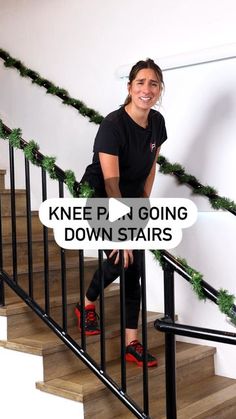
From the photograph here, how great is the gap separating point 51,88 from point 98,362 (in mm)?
1934

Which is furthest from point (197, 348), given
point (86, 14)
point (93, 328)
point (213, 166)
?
point (86, 14)

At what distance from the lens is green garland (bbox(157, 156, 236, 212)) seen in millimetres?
3055

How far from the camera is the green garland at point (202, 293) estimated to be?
1982 mm

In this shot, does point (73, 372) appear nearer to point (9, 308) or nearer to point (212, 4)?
point (9, 308)

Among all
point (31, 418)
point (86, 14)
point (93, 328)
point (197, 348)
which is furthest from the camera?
point (86, 14)

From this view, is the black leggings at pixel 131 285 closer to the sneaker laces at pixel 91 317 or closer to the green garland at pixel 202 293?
the sneaker laces at pixel 91 317

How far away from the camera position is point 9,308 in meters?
2.65

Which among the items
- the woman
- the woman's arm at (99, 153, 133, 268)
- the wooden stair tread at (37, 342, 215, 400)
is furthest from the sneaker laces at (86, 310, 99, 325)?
the woman's arm at (99, 153, 133, 268)

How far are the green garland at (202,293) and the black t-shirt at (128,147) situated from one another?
0.57m

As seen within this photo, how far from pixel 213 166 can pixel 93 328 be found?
108cm

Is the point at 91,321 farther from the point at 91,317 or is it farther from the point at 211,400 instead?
the point at 211,400

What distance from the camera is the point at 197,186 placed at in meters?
3.17

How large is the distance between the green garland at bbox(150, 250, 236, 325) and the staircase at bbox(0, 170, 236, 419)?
608 mm

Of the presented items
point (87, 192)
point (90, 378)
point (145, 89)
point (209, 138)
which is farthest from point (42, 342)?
point (209, 138)
